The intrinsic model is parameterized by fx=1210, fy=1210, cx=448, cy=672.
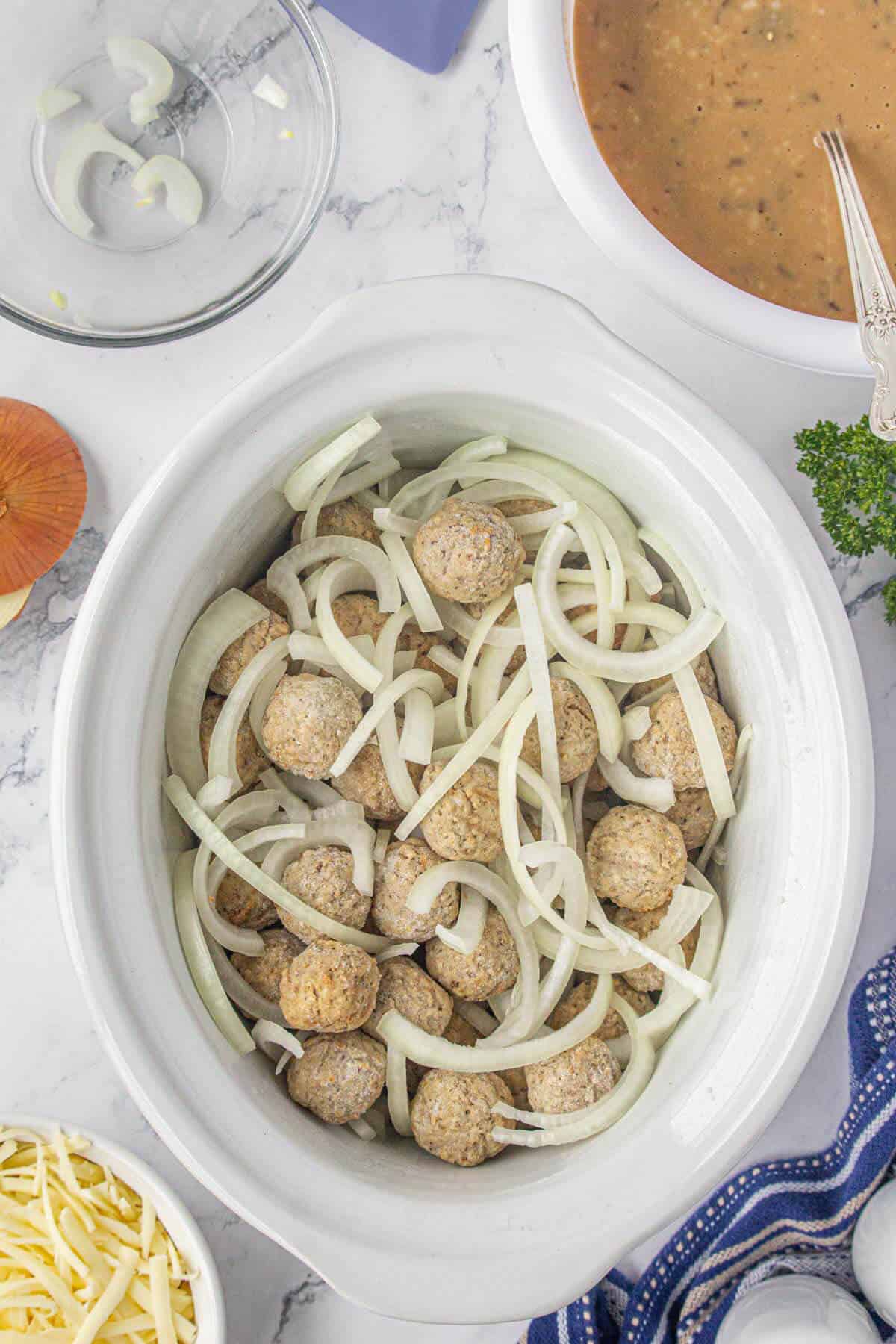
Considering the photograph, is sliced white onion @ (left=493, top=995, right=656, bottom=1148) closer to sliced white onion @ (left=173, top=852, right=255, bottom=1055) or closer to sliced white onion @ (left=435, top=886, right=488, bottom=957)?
sliced white onion @ (left=435, top=886, right=488, bottom=957)

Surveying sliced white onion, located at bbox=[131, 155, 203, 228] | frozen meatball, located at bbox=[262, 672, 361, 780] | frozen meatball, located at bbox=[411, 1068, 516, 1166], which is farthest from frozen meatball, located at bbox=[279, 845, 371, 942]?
sliced white onion, located at bbox=[131, 155, 203, 228]

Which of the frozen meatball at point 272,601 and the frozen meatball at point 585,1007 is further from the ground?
the frozen meatball at point 272,601

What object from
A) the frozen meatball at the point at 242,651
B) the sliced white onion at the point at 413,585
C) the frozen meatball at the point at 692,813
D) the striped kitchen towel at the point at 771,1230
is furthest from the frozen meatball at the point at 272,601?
the striped kitchen towel at the point at 771,1230

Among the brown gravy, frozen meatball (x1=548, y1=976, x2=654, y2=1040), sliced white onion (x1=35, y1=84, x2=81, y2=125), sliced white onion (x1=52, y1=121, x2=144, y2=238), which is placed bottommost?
frozen meatball (x1=548, y1=976, x2=654, y2=1040)

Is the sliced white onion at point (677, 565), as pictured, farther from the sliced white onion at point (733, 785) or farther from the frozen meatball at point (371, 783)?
the frozen meatball at point (371, 783)

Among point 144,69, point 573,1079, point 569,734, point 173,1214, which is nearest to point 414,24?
point 144,69

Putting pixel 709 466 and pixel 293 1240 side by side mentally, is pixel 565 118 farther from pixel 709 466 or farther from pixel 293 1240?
pixel 293 1240

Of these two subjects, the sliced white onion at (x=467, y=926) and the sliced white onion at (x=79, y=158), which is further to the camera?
the sliced white onion at (x=79, y=158)
